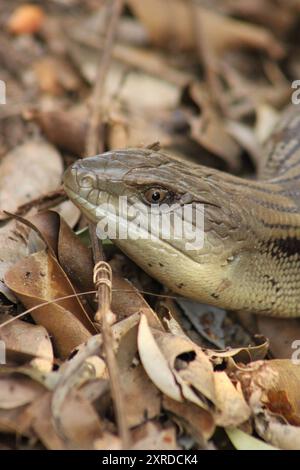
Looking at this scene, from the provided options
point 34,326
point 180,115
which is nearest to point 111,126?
point 180,115

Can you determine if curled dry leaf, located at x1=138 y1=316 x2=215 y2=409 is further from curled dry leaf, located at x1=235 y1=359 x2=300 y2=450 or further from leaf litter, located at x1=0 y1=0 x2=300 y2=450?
curled dry leaf, located at x1=235 y1=359 x2=300 y2=450

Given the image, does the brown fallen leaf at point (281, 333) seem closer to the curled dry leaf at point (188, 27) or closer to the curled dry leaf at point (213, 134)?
the curled dry leaf at point (213, 134)

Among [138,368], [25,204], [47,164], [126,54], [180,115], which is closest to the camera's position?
[138,368]

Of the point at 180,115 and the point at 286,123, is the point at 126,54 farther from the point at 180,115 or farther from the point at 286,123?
the point at 286,123

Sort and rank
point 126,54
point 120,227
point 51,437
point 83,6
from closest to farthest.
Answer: point 51,437, point 120,227, point 126,54, point 83,6

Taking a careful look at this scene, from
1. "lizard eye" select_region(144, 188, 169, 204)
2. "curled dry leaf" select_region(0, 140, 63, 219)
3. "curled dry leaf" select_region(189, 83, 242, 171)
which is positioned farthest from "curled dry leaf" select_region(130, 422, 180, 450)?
"curled dry leaf" select_region(189, 83, 242, 171)

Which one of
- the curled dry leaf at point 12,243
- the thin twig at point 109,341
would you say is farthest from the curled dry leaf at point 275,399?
the curled dry leaf at point 12,243

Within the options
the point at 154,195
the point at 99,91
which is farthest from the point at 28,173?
the point at 154,195
